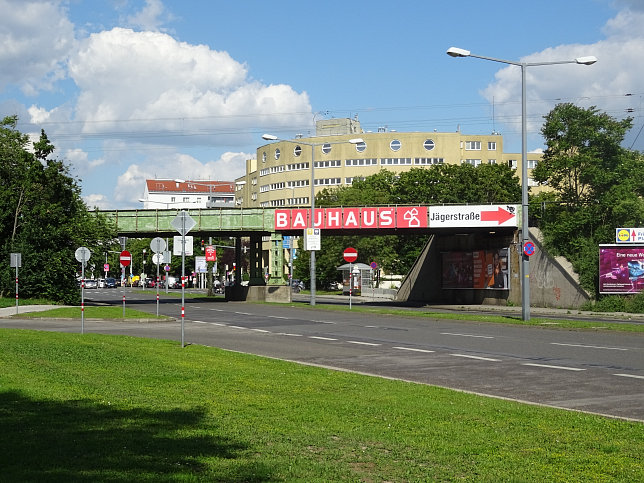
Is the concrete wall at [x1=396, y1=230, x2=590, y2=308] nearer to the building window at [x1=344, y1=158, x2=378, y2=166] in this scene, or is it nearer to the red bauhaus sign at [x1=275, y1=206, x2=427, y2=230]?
the red bauhaus sign at [x1=275, y1=206, x2=427, y2=230]

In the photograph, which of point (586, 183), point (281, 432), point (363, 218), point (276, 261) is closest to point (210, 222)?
point (276, 261)

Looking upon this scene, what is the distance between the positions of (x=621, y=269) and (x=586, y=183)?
20.7 feet

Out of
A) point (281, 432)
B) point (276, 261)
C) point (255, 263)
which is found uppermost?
point (276, 261)

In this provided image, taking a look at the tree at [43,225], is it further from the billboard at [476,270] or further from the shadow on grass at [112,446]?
the shadow on grass at [112,446]

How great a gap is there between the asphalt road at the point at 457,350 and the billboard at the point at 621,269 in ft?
45.2

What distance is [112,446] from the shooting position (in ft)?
24.0

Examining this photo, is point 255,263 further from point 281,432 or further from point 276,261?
point 281,432

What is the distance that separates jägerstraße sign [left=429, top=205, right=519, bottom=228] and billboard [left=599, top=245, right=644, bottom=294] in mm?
8958

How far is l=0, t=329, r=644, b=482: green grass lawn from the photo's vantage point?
263 inches

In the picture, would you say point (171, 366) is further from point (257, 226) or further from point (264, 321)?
point (257, 226)

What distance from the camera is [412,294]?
211ft

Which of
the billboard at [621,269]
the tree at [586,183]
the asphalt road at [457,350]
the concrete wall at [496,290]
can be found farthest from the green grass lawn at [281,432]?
the tree at [586,183]

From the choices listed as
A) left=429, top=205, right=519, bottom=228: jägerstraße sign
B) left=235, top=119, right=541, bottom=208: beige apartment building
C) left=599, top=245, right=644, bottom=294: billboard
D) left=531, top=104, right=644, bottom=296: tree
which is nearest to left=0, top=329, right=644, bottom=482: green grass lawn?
left=599, top=245, right=644, bottom=294: billboard

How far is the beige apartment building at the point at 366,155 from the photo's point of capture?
13250 cm
